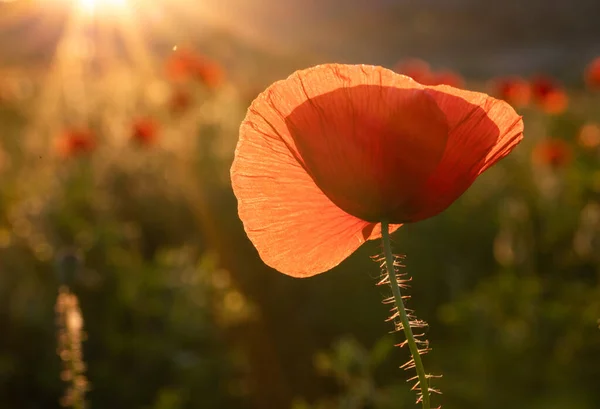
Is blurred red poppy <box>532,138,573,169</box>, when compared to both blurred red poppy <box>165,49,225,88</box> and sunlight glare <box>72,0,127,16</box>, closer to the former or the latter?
blurred red poppy <box>165,49,225,88</box>

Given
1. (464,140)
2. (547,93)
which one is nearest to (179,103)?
(547,93)

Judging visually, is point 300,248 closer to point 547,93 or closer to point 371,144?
point 371,144

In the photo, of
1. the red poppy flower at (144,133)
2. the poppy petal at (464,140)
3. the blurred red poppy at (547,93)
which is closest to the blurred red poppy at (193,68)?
the red poppy flower at (144,133)

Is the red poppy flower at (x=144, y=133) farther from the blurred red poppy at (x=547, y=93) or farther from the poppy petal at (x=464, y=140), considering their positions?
the poppy petal at (x=464, y=140)

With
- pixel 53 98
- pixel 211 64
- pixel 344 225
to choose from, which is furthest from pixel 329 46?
pixel 344 225

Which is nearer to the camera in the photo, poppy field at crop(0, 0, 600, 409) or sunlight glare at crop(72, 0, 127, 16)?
poppy field at crop(0, 0, 600, 409)

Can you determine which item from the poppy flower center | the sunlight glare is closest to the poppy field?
the poppy flower center

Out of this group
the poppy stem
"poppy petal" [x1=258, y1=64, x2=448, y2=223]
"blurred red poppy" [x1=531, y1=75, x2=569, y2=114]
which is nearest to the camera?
the poppy stem
